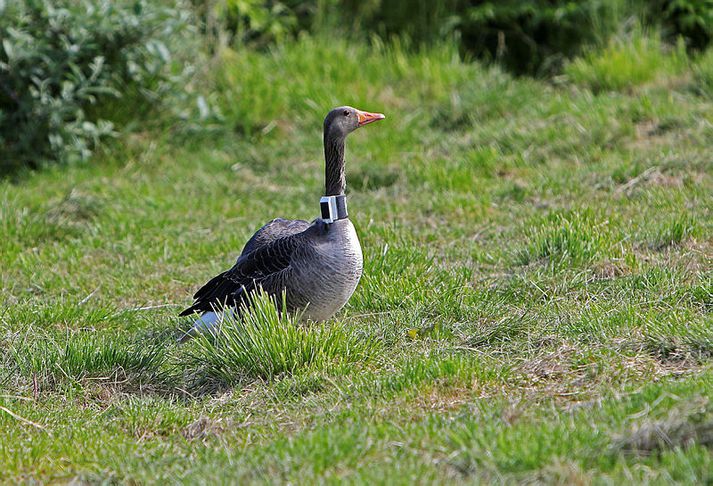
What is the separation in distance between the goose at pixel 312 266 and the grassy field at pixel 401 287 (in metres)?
0.27

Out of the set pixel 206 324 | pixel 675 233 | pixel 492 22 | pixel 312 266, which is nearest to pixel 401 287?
pixel 312 266

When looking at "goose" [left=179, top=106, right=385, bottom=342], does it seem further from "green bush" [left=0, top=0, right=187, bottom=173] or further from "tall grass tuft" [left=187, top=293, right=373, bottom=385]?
"green bush" [left=0, top=0, right=187, bottom=173]

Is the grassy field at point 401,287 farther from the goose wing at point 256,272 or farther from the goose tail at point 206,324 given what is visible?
the goose wing at point 256,272

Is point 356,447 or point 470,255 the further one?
point 470,255

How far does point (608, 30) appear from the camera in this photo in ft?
36.1

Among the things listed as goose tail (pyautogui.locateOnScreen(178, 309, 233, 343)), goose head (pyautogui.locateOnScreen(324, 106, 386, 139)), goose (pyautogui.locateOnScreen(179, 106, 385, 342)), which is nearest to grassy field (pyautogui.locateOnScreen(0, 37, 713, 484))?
goose tail (pyautogui.locateOnScreen(178, 309, 233, 343))

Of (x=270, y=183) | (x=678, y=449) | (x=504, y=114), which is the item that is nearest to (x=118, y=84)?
(x=270, y=183)

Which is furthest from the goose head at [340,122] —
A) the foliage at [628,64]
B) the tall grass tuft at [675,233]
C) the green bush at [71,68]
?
the foliage at [628,64]

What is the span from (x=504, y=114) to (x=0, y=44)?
483 cm

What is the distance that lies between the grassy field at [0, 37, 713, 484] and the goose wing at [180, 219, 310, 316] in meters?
0.35

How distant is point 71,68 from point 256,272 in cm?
449

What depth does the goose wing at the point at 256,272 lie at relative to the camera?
5613 mm

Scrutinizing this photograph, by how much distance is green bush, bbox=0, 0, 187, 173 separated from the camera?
30.2ft

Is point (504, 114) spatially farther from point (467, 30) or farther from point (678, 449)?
point (678, 449)
